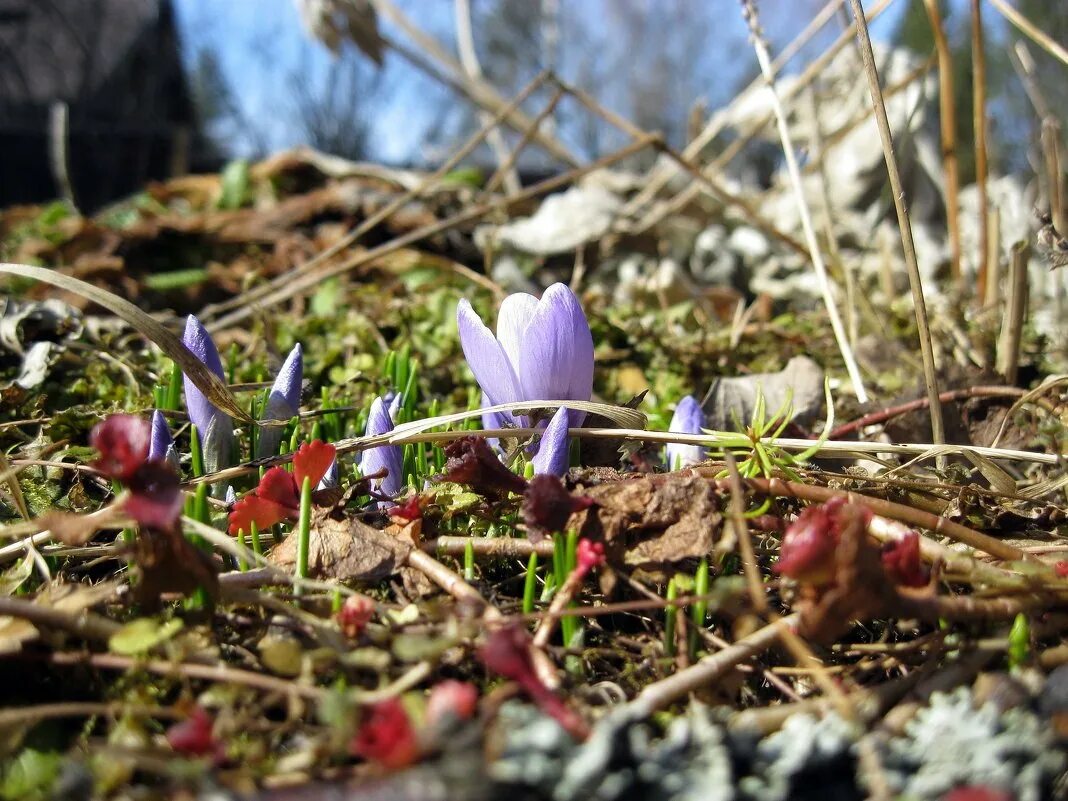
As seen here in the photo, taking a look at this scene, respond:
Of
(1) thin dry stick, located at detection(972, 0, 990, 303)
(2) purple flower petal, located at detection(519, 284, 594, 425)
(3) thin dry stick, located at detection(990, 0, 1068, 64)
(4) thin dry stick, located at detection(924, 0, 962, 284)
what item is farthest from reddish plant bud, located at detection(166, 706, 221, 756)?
(4) thin dry stick, located at detection(924, 0, 962, 284)

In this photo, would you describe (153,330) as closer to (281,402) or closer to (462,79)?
(281,402)

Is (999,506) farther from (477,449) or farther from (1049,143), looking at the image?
(1049,143)

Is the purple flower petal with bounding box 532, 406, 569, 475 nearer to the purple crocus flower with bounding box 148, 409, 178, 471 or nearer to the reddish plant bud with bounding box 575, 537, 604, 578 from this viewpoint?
the reddish plant bud with bounding box 575, 537, 604, 578

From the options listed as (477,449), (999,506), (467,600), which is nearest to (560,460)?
(477,449)

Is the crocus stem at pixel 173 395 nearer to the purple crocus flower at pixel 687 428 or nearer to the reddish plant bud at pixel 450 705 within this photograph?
the purple crocus flower at pixel 687 428

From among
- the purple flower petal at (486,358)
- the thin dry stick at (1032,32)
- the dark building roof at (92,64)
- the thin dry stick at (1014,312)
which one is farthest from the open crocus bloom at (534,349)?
the dark building roof at (92,64)

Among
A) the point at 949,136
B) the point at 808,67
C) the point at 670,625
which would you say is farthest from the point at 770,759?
the point at 808,67
